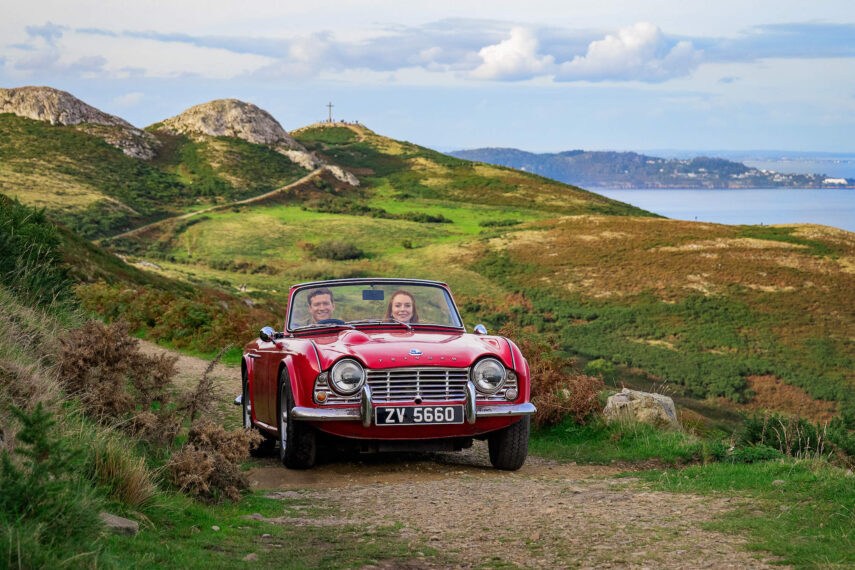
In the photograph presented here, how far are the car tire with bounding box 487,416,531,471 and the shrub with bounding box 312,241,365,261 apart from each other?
80.2 metres

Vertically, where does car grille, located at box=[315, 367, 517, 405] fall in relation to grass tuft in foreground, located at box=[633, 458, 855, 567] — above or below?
above

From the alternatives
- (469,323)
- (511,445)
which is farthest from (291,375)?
(469,323)

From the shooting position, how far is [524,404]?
874 centimetres

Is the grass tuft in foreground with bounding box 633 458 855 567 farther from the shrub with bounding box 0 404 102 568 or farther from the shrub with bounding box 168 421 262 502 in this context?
the shrub with bounding box 0 404 102 568

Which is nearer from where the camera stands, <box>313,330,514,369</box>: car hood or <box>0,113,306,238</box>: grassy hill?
<box>313,330,514,369</box>: car hood

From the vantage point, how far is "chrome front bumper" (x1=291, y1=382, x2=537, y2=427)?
820cm

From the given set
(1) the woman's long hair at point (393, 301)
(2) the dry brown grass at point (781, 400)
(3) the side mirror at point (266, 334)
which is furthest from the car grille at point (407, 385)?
(2) the dry brown grass at point (781, 400)

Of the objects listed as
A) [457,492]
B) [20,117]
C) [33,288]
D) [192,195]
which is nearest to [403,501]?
[457,492]

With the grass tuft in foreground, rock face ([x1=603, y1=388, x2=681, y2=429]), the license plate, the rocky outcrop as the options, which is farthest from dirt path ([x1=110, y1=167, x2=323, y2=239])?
the grass tuft in foreground

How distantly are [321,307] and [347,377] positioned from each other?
1708 millimetres

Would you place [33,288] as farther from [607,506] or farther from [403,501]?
[607,506]

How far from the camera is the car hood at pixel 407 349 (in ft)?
27.4

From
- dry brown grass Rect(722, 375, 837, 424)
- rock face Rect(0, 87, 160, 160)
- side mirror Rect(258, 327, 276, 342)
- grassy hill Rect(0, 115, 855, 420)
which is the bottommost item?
dry brown grass Rect(722, 375, 837, 424)

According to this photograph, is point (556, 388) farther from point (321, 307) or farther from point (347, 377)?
point (347, 377)
